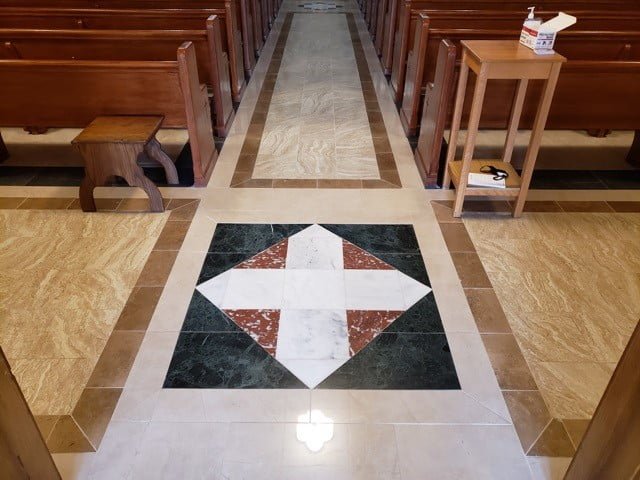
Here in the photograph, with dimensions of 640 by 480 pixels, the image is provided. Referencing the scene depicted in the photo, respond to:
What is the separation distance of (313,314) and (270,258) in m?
0.46

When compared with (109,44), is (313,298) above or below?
below

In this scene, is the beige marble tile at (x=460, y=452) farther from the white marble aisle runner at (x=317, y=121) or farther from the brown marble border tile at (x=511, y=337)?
the white marble aisle runner at (x=317, y=121)

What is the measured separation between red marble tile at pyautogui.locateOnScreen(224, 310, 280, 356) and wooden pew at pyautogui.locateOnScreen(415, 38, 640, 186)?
58.5 inches

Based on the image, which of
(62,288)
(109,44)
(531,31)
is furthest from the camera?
(109,44)

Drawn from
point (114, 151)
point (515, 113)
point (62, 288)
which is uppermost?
point (515, 113)

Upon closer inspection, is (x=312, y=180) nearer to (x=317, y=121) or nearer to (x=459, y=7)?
(x=317, y=121)

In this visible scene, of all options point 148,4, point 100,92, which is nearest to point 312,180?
point 100,92

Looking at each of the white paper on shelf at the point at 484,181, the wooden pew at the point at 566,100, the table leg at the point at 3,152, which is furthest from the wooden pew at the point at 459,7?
the table leg at the point at 3,152

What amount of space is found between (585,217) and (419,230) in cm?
99

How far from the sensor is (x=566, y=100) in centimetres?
294

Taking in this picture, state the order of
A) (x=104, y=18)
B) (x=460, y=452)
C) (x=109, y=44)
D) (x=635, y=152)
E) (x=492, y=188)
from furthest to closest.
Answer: (x=104, y=18) → (x=635, y=152) → (x=109, y=44) → (x=492, y=188) → (x=460, y=452)

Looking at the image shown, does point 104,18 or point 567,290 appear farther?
point 104,18

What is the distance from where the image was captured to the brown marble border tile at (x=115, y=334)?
164cm

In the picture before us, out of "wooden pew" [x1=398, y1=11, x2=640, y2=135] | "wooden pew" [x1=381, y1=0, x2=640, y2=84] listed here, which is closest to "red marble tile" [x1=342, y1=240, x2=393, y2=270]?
"wooden pew" [x1=398, y1=11, x2=640, y2=135]
